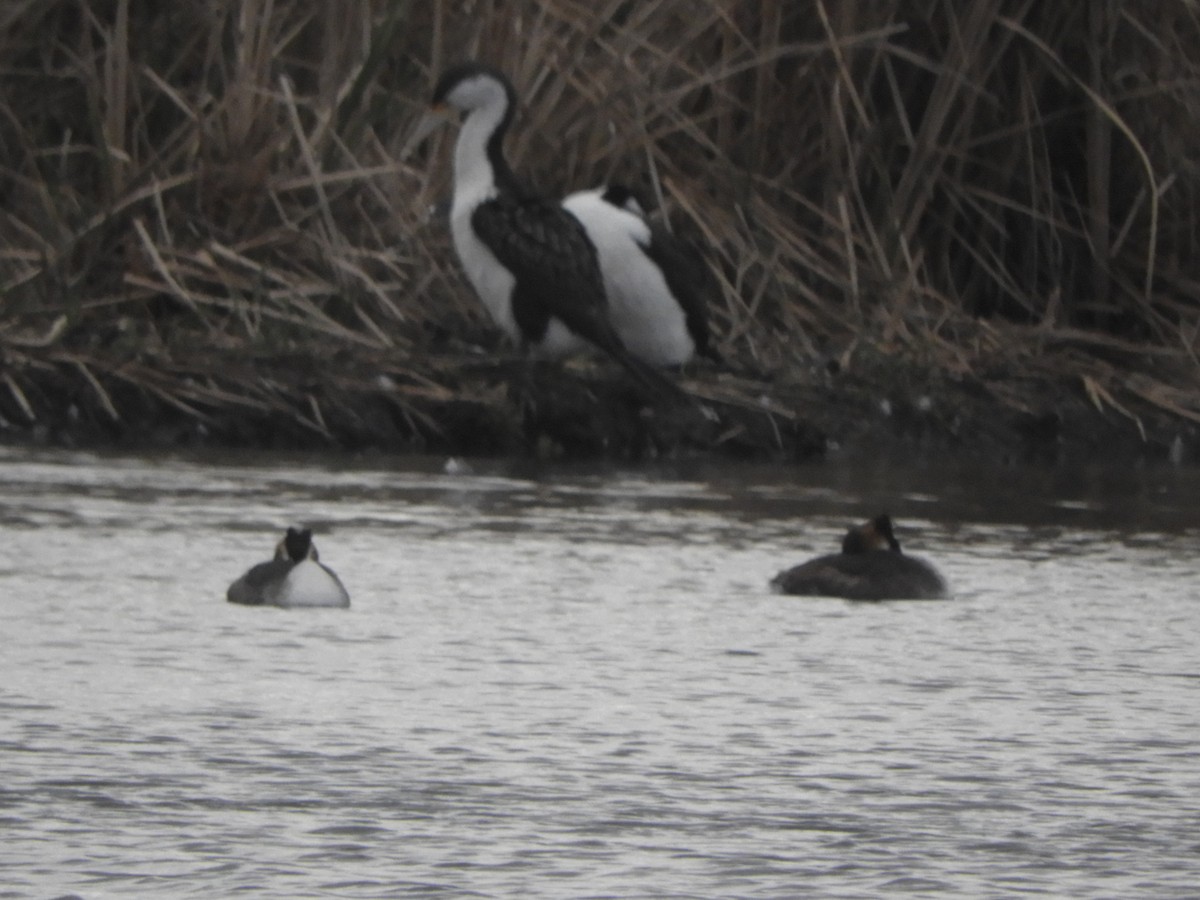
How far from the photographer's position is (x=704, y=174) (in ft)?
36.7

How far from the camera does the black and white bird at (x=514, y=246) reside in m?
10.2

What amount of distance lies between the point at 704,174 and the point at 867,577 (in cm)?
477

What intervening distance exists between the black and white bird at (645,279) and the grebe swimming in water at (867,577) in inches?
142

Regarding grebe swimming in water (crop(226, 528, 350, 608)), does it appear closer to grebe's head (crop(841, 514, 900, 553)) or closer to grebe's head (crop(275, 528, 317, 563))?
grebe's head (crop(275, 528, 317, 563))

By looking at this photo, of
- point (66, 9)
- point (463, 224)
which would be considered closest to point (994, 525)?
point (463, 224)

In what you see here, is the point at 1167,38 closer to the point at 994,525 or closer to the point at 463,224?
the point at 463,224

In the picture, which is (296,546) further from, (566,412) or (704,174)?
(704,174)

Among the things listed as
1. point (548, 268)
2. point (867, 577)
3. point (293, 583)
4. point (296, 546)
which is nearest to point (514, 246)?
point (548, 268)

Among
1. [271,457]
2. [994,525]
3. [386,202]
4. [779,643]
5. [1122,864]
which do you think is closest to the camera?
[1122,864]

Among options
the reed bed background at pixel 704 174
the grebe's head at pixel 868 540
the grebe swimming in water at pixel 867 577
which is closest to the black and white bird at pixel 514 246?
the reed bed background at pixel 704 174

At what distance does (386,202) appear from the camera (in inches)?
423

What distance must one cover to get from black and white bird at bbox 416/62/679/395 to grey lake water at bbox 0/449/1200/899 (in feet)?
5.84

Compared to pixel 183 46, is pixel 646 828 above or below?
below

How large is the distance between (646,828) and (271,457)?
485 cm
